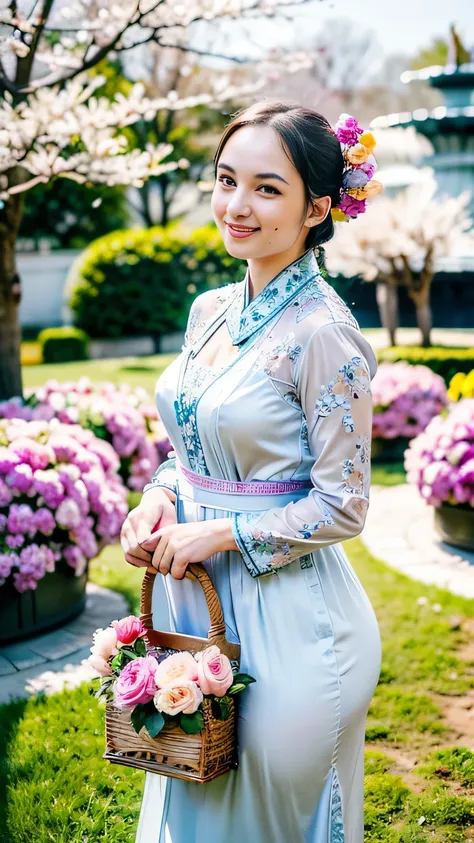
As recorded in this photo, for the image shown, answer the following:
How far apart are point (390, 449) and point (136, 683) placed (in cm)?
643

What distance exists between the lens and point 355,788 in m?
2.09

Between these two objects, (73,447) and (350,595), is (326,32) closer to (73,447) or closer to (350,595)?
(73,447)

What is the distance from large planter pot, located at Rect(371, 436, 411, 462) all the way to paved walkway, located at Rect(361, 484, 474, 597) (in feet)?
3.38

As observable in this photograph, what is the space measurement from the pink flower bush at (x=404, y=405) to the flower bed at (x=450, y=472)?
184 cm

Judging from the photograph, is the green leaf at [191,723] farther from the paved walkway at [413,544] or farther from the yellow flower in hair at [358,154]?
the paved walkway at [413,544]

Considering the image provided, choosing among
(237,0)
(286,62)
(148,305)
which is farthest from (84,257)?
(237,0)

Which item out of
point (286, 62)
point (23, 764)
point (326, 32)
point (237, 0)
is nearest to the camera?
point (23, 764)

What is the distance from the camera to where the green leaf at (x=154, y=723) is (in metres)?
1.72

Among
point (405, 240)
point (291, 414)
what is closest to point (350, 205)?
point (291, 414)

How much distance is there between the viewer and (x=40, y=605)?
13.9 ft

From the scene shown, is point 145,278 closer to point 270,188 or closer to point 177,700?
point 270,188

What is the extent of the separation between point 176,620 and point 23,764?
1.44 meters

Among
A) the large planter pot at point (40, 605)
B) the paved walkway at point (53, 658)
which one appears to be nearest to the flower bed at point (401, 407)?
the paved walkway at point (53, 658)

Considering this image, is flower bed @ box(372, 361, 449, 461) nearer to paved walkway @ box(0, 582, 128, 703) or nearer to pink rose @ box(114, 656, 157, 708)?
paved walkway @ box(0, 582, 128, 703)
